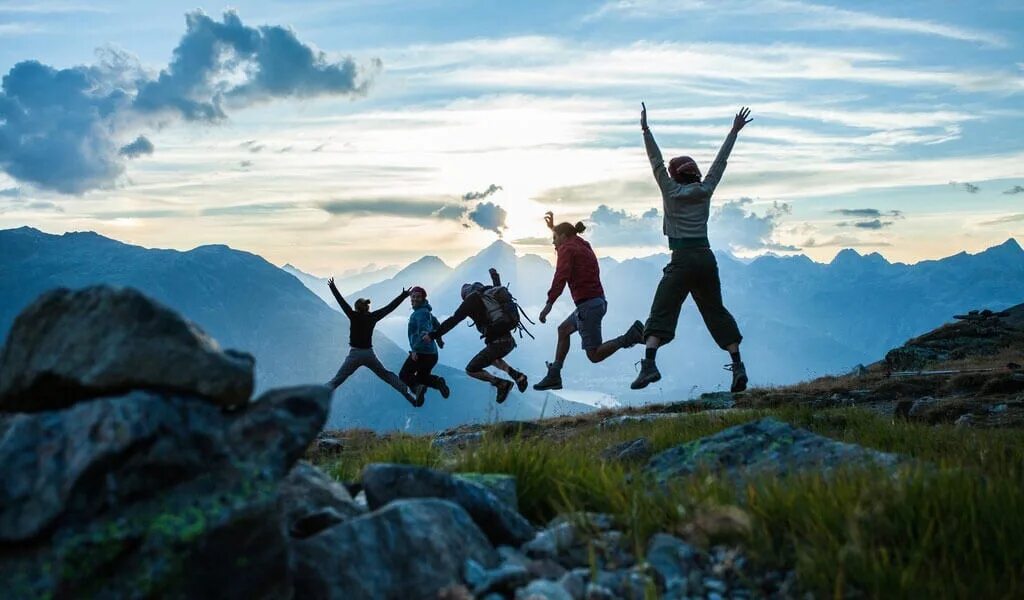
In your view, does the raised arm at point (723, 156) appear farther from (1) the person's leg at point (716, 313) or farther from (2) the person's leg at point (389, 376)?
(2) the person's leg at point (389, 376)

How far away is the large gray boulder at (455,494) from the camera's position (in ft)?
19.1

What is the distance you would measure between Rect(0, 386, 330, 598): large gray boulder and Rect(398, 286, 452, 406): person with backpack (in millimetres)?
17065

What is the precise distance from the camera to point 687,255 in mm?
15344

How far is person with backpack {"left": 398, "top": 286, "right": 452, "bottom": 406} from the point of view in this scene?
2253 centimetres

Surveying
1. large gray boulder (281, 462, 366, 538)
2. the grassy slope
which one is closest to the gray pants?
the grassy slope

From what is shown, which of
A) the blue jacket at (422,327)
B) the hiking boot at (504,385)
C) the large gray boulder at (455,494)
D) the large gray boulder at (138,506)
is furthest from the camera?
the blue jacket at (422,327)

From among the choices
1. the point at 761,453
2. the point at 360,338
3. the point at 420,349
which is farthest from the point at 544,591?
the point at 360,338

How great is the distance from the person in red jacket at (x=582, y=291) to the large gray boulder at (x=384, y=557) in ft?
40.9

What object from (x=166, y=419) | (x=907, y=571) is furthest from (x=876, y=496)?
(x=166, y=419)

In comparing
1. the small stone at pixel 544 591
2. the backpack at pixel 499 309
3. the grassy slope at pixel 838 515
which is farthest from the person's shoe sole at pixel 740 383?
the small stone at pixel 544 591

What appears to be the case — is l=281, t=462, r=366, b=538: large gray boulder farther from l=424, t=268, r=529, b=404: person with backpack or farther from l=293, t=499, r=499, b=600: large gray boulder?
l=424, t=268, r=529, b=404: person with backpack

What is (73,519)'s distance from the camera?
13.9 ft

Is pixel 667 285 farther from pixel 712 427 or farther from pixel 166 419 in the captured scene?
pixel 166 419

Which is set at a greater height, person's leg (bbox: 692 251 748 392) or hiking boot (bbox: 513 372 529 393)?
person's leg (bbox: 692 251 748 392)
